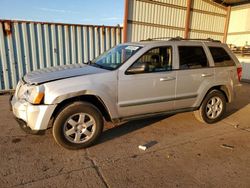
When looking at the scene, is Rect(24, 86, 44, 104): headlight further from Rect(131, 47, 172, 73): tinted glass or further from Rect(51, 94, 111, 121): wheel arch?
Rect(131, 47, 172, 73): tinted glass

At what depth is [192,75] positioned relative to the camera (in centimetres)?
439

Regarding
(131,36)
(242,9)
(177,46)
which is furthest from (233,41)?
(177,46)

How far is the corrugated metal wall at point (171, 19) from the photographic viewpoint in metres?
9.55

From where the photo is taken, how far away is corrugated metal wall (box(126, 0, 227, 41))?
9.55m

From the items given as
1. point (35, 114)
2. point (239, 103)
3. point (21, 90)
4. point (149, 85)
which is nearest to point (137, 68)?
point (149, 85)

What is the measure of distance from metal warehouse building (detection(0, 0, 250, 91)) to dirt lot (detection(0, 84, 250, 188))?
3.49m

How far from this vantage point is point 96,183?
277 centimetres

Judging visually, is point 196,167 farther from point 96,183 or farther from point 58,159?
point 58,159

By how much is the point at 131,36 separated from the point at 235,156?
7220mm

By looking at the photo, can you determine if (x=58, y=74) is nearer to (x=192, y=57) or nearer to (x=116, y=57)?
(x=116, y=57)

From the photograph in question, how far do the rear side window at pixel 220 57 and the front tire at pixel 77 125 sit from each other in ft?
9.63

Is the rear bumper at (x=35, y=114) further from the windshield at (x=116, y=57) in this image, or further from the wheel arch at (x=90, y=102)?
the windshield at (x=116, y=57)

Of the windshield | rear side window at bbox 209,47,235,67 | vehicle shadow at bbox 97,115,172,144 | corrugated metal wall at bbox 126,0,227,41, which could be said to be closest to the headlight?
the windshield

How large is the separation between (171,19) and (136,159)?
8868 mm
